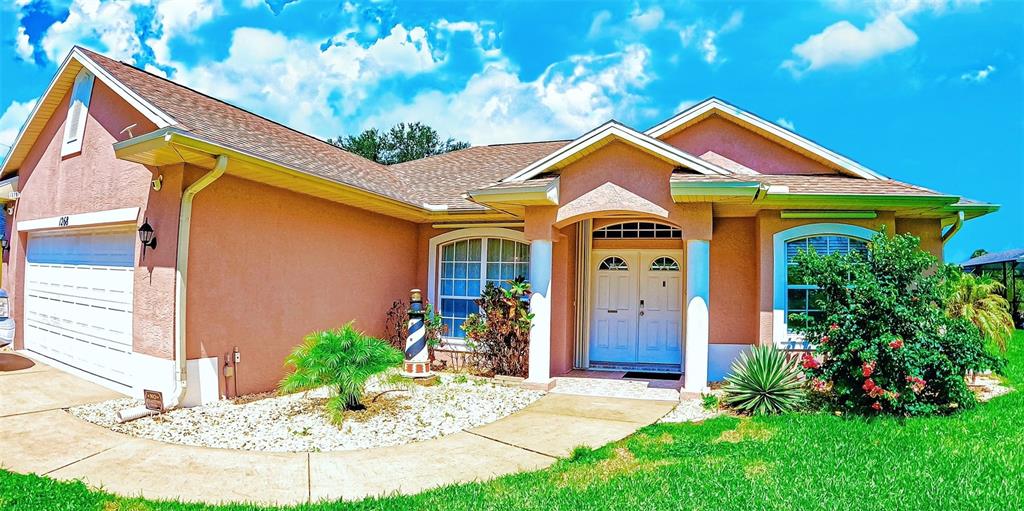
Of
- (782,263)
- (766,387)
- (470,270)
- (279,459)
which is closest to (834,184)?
(782,263)

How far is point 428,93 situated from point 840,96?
22174 mm

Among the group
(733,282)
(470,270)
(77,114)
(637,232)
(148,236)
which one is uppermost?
(77,114)

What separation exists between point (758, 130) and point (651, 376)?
16.9 ft

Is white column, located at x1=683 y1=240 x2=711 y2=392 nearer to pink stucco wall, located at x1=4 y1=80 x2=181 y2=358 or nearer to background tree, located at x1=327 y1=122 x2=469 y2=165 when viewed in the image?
pink stucco wall, located at x1=4 y1=80 x2=181 y2=358

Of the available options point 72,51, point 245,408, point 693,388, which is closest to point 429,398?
point 245,408

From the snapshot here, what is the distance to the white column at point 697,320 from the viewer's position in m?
8.56

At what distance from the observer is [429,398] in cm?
850

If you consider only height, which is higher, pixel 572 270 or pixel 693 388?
pixel 572 270

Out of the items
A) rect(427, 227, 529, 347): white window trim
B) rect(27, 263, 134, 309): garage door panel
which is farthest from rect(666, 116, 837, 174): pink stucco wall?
rect(27, 263, 134, 309): garage door panel

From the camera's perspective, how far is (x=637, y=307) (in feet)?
38.9

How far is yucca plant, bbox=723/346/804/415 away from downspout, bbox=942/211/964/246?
14.2 feet

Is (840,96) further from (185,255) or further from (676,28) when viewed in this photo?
(185,255)

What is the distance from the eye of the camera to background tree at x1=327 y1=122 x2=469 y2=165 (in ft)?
131

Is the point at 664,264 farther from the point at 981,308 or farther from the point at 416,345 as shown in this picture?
the point at 981,308
